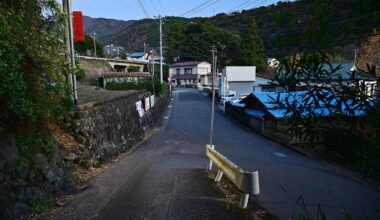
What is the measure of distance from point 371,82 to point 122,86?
1492 inches

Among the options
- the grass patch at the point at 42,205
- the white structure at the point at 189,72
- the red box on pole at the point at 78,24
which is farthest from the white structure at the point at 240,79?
the grass patch at the point at 42,205

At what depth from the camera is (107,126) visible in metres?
13.3

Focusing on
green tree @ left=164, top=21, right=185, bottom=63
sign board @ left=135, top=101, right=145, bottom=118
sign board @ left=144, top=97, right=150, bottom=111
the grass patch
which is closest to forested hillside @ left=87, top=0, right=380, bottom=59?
the grass patch

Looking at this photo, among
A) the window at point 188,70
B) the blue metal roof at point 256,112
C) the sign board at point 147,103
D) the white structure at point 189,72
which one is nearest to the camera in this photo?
the sign board at point 147,103

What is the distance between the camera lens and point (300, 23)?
2707mm

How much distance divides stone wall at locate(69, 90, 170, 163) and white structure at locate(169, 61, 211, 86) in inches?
2731

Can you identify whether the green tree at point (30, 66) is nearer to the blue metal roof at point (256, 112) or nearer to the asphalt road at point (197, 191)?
the asphalt road at point (197, 191)

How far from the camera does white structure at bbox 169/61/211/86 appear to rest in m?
89.9

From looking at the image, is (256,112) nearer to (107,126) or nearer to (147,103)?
(147,103)

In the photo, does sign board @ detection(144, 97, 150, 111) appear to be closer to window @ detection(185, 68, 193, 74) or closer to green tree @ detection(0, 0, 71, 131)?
green tree @ detection(0, 0, 71, 131)

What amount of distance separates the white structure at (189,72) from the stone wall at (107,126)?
69376 millimetres

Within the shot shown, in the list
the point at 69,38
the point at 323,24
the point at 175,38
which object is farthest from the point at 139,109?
the point at 175,38

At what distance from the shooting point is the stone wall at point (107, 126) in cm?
1075

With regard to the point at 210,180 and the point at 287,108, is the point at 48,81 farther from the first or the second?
the point at 287,108
